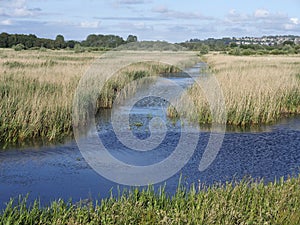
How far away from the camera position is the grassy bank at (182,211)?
5.26 meters

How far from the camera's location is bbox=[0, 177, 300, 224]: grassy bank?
526 cm

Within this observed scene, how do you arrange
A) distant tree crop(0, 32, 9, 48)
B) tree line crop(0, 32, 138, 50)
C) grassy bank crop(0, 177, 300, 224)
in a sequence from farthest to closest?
distant tree crop(0, 32, 9, 48) < tree line crop(0, 32, 138, 50) < grassy bank crop(0, 177, 300, 224)

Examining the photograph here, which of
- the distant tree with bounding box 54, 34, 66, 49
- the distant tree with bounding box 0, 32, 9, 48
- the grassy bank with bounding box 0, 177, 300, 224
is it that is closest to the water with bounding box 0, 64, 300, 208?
the grassy bank with bounding box 0, 177, 300, 224

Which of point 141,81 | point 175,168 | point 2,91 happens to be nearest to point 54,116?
point 2,91

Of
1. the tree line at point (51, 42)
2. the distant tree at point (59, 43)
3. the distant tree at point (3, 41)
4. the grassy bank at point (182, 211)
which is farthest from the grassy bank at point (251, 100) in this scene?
the distant tree at point (59, 43)

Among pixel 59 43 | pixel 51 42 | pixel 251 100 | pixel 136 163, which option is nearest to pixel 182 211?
pixel 136 163

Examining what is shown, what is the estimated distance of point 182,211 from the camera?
5.32 meters

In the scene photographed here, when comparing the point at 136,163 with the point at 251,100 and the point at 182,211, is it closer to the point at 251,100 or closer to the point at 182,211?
the point at 182,211

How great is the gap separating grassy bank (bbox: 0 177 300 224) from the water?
71cm

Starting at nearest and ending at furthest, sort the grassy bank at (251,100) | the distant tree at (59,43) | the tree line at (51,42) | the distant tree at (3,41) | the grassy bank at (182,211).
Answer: the grassy bank at (182,211) → the grassy bank at (251,100) → the tree line at (51,42) → the distant tree at (3,41) → the distant tree at (59,43)

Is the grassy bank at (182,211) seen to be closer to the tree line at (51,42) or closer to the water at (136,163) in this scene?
the water at (136,163)

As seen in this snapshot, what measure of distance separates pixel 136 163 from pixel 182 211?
4.80m

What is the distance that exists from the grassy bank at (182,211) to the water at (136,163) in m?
0.71

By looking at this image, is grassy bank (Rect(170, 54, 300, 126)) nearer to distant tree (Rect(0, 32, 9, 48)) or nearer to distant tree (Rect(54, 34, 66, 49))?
distant tree (Rect(0, 32, 9, 48))
